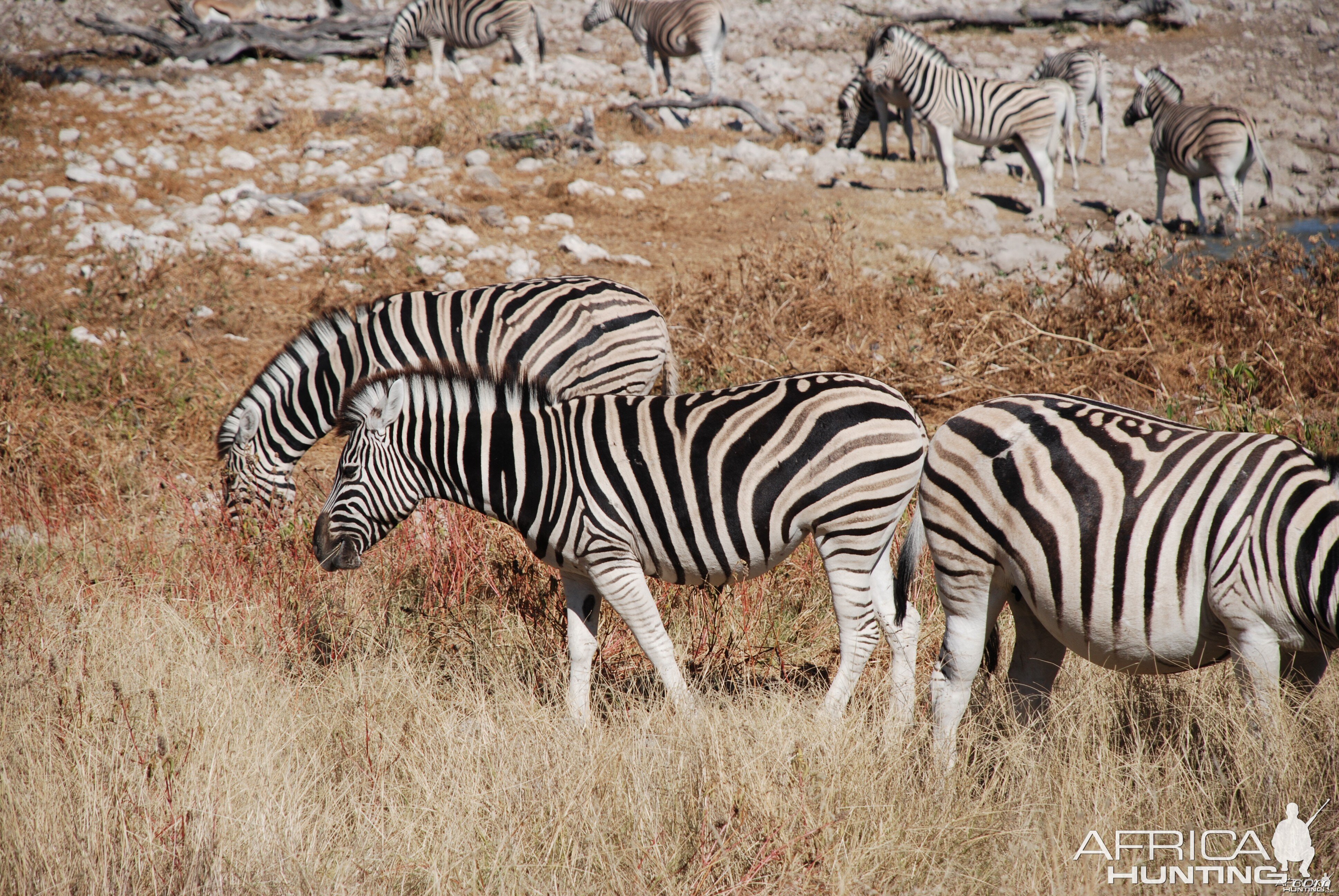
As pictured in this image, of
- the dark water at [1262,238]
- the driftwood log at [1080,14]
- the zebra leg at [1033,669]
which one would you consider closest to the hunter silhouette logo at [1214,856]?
the zebra leg at [1033,669]

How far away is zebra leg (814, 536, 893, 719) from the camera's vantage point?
3.59 m

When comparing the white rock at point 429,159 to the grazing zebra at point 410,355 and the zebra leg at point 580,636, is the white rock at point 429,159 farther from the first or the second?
the zebra leg at point 580,636

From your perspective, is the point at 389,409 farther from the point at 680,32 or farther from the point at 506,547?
the point at 680,32

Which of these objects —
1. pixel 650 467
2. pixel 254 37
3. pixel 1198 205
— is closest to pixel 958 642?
pixel 650 467

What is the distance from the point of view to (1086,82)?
15.6 metres

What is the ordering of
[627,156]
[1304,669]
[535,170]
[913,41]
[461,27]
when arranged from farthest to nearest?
[461,27] < [913,41] < [627,156] < [535,170] < [1304,669]

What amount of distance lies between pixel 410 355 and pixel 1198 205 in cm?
1114

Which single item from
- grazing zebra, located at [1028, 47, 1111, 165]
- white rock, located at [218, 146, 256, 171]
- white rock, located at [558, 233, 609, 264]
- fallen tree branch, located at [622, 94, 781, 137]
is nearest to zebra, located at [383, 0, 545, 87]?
fallen tree branch, located at [622, 94, 781, 137]

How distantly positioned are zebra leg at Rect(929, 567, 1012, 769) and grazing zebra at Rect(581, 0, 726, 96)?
553 inches

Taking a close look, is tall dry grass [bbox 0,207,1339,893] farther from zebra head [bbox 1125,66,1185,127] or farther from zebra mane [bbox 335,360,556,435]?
zebra head [bbox 1125,66,1185,127]

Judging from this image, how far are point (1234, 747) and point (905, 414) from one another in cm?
152

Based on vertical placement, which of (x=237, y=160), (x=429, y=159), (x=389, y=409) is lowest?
(x=389, y=409)

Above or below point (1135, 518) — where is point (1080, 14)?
above

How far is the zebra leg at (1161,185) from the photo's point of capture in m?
12.6
